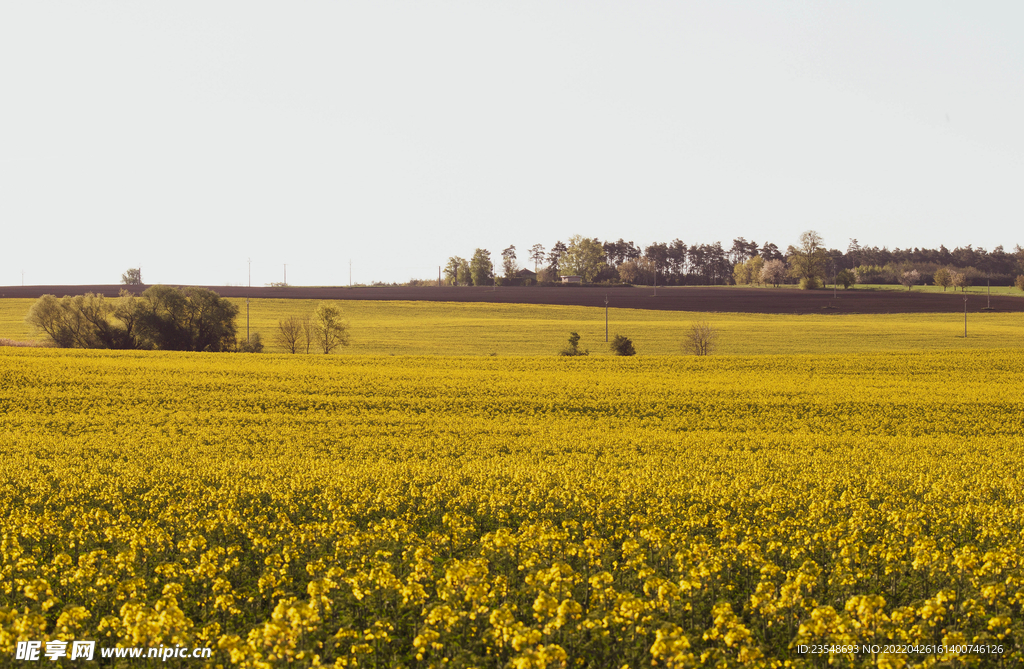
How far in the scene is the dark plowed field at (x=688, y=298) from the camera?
3816 inches

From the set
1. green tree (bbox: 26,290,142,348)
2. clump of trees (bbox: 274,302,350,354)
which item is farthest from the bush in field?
green tree (bbox: 26,290,142,348)

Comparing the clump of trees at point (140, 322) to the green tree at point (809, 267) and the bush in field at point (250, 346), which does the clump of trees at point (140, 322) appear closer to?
the bush in field at point (250, 346)

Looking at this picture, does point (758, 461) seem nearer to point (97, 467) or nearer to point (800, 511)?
point (800, 511)

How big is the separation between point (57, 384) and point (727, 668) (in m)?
35.6

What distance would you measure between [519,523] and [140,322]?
5489 centimetres

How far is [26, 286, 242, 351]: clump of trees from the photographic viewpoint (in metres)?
57.8

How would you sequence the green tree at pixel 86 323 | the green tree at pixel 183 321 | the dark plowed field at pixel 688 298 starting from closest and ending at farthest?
the green tree at pixel 183 321
the green tree at pixel 86 323
the dark plowed field at pixel 688 298

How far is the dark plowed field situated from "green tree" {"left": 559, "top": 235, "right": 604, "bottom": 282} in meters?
54.8

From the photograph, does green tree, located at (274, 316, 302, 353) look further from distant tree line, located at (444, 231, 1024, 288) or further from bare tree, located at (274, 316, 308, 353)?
distant tree line, located at (444, 231, 1024, 288)

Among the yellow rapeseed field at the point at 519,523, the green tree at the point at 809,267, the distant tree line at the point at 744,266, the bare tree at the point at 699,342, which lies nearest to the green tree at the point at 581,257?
the distant tree line at the point at 744,266

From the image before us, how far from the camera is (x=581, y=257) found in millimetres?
174500

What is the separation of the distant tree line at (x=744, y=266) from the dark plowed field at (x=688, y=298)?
2205 cm

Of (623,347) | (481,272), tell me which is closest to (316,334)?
(623,347)

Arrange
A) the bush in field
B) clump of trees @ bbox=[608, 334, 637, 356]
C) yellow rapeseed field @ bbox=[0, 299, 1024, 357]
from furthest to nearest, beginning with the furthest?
yellow rapeseed field @ bbox=[0, 299, 1024, 357] < the bush in field < clump of trees @ bbox=[608, 334, 637, 356]
